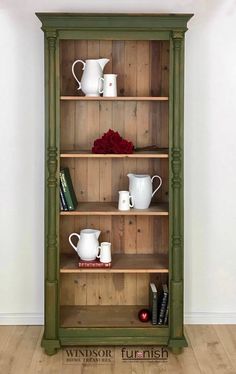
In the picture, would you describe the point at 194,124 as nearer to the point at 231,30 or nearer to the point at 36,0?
the point at 231,30

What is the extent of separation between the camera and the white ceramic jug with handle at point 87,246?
10.2ft

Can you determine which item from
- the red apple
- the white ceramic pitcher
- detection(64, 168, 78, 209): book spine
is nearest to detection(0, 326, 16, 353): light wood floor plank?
the red apple

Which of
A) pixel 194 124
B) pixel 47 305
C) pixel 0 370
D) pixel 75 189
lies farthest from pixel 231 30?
pixel 0 370

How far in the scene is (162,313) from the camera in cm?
315

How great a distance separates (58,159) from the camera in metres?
3.03

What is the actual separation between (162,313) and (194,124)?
1.13m

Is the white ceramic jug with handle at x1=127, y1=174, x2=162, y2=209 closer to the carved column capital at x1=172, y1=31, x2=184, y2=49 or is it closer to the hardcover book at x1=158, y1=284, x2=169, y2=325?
the hardcover book at x1=158, y1=284, x2=169, y2=325

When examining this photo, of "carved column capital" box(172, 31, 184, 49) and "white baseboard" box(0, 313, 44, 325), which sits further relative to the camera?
"white baseboard" box(0, 313, 44, 325)

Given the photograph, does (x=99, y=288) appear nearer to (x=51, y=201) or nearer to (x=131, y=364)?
(x=131, y=364)

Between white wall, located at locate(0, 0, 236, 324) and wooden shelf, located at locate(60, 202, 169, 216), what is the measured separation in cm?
31

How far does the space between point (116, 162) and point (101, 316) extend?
0.91 meters

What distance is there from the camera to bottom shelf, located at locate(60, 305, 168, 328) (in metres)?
3.15

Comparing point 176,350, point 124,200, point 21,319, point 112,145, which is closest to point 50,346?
point 21,319

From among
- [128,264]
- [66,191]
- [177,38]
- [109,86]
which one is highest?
[177,38]
